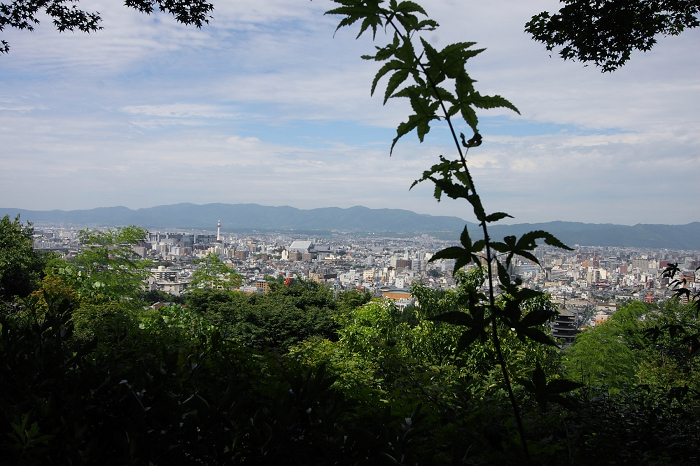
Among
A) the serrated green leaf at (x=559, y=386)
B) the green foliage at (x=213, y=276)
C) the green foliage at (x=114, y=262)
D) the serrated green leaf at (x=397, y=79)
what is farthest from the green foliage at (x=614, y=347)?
the green foliage at (x=114, y=262)

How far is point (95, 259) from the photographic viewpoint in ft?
45.4

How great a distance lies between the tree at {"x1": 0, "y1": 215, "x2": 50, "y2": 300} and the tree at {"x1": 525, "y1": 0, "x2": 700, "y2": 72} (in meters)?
13.0

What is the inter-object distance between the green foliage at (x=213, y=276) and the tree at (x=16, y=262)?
4358 mm

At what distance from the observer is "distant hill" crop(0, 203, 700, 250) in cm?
4097

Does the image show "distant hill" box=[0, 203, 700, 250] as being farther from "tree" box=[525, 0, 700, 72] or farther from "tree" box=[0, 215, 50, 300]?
"tree" box=[525, 0, 700, 72]

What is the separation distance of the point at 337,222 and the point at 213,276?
63.7 m

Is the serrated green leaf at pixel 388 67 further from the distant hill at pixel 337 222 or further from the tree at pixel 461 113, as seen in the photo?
the distant hill at pixel 337 222

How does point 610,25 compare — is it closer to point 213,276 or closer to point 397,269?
point 213,276

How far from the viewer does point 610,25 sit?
145 inches

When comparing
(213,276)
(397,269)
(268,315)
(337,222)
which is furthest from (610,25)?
(337,222)

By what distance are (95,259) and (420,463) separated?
15.1 meters

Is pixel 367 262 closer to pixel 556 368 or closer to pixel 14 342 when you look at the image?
pixel 556 368

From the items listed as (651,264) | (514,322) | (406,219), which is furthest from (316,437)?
(406,219)

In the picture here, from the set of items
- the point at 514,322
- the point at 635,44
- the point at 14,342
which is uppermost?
the point at 635,44
